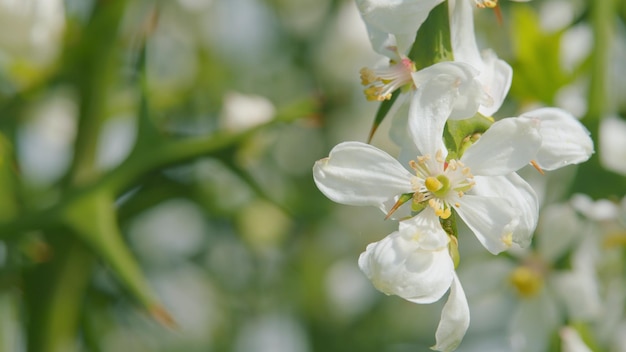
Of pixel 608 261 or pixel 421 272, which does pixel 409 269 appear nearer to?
pixel 421 272

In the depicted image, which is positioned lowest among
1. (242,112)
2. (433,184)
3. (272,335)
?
(272,335)

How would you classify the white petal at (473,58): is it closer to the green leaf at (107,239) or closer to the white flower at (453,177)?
the white flower at (453,177)

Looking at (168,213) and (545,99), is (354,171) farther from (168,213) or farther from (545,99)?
(168,213)

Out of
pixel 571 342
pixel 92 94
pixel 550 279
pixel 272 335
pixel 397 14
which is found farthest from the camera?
pixel 272 335

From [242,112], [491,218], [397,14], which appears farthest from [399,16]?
[242,112]

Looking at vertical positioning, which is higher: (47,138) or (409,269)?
(409,269)

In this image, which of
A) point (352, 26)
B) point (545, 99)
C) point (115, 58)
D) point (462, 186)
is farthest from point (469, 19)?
point (352, 26)

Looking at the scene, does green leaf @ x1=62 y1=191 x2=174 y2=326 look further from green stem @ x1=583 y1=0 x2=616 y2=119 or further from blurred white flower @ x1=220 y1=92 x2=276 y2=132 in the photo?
green stem @ x1=583 y1=0 x2=616 y2=119
